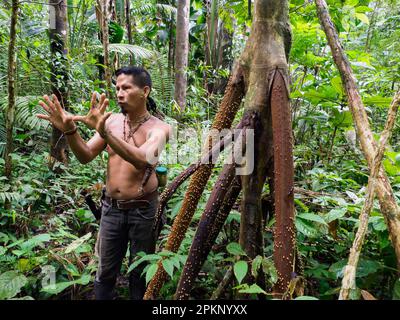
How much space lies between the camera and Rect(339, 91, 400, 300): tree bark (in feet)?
3.71

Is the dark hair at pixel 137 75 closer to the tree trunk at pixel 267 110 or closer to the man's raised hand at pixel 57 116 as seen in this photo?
the man's raised hand at pixel 57 116

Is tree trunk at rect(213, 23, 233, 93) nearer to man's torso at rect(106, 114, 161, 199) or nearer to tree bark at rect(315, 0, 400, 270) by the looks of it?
man's torso at rect(106, 114, 161, 199)

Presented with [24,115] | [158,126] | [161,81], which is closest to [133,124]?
[158,126]

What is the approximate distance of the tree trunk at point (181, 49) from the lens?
6.71 m

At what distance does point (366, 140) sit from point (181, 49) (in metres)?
6.04

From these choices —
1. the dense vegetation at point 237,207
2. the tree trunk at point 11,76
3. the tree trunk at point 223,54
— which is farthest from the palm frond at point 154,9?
the tree trunk at point 11,76

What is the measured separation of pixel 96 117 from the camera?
2021 mm

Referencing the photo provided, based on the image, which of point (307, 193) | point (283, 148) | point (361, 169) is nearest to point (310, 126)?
point (361, 169)

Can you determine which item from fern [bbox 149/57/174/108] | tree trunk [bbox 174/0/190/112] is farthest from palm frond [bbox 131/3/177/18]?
tree trunk [bbox 174/0/190/112]

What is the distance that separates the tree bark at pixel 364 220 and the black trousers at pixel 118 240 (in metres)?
1.68

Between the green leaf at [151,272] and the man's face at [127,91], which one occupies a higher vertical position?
the man's face at [127,91]

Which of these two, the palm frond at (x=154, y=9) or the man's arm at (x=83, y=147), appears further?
the palm frond at (x=154, y=9)

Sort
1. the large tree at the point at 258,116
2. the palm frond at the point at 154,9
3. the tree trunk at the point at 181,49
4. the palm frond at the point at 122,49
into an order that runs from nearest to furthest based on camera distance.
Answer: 1. the large tree at the point at 258,116
2. the palm frond at the point at 122,49
3. the tree trunk at the point at 181,49
4. the palm frond at the point at 154,9

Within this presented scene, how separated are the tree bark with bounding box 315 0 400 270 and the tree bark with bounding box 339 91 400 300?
8 cm
